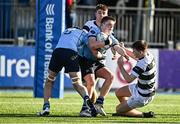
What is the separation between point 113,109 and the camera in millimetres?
15625

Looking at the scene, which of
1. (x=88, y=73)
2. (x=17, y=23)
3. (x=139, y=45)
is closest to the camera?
(x=139, y=45)

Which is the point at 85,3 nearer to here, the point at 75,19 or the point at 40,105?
the point at 75,19

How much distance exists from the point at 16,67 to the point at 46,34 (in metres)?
4.58

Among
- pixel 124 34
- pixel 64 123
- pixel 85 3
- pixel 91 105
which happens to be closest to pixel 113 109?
pixel 91 105

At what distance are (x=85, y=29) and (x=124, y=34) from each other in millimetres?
11827

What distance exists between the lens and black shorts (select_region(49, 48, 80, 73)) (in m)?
13.7

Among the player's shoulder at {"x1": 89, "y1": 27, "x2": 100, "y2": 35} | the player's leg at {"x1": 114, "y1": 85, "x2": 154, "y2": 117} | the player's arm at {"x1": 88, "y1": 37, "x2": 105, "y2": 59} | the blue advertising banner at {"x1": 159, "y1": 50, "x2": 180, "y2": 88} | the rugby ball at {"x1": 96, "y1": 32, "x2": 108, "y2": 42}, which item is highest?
the player's shoulder at {"x1": 89, "y1": 27, "x2": 100, "y2": 35}

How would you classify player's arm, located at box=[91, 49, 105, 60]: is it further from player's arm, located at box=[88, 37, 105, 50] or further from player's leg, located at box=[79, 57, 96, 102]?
player's leg, located at box=[79, 57, 96, 102]

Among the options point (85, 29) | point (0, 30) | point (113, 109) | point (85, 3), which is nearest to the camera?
point (85, 29)

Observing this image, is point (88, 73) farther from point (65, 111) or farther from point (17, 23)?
point (17, 23)

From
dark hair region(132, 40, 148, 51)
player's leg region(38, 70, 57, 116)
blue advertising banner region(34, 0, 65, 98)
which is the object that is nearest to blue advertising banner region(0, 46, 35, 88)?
blue advertising banner region(34, 0, 65, 98)

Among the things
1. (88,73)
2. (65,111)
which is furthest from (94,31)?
(65,111)

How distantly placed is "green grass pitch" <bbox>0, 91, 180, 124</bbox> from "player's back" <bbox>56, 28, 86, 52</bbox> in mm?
1226

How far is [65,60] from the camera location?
13.7 metres
